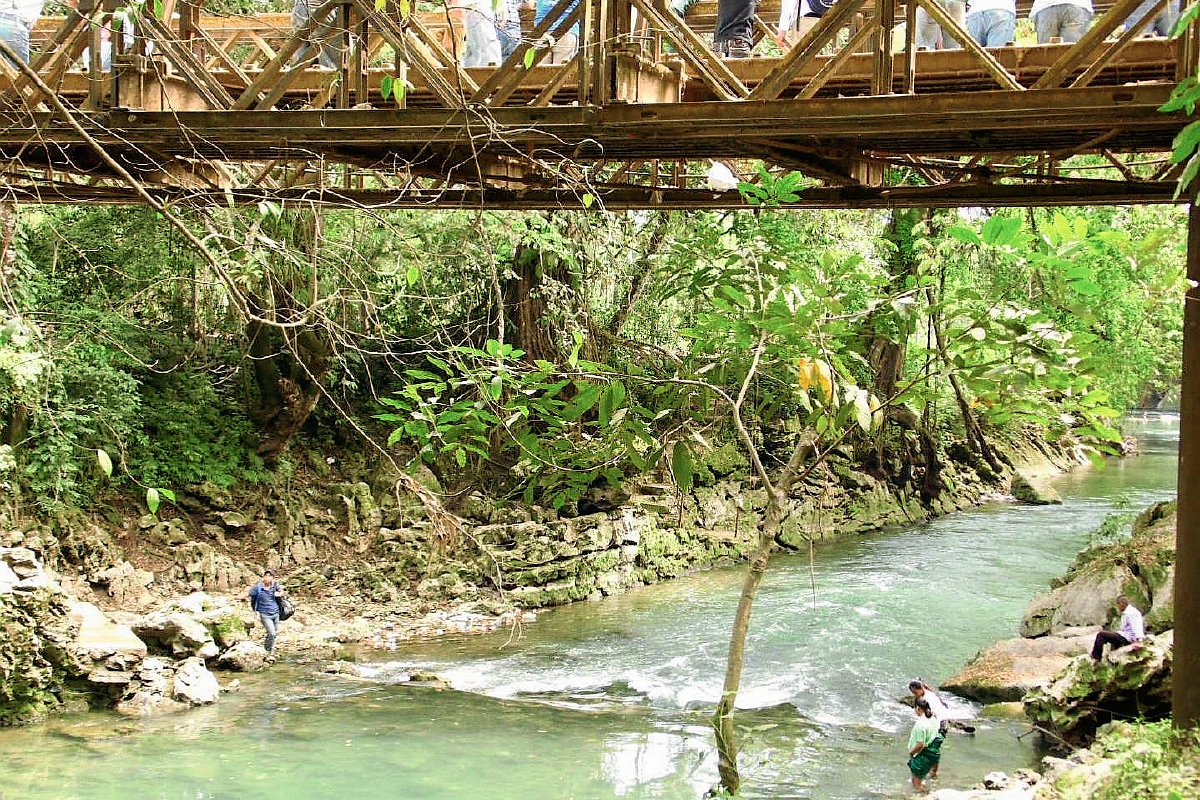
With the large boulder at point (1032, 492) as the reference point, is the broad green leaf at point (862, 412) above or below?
above

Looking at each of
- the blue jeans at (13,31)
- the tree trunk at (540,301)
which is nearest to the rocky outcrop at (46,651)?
the blue jeans at (13,31)

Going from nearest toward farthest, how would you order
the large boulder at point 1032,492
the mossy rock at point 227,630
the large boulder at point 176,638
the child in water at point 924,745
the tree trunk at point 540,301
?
the child in water at point 924,745 < the large boulder at point 176,638 < the mossy rock at point 227,630 < the tree trunk at point 540,301 < the large boulder at point 1032,492

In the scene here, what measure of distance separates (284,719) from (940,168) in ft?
28.0

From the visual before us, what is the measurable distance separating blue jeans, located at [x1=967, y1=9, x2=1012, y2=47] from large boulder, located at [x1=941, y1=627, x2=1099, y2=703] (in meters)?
7.05

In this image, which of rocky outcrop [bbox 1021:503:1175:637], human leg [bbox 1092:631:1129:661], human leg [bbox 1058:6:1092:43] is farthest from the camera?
rocky outcrop [bbox 1021:503:1175:637]

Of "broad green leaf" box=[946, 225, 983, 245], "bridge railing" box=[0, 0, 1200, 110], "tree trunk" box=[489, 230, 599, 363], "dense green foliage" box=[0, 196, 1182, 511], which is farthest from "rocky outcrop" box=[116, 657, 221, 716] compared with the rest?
"broad green leaf" box=[946, 225, 983, 245]

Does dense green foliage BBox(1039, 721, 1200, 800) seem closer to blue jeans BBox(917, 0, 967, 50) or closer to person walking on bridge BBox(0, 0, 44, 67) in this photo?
blue jeans BBox(917, 0, 967, 50)

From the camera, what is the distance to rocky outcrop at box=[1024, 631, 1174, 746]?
10117 millimetres

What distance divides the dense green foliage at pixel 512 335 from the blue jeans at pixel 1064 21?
62.2 inches

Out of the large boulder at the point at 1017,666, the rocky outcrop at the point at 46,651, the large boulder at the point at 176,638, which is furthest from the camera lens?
the large boulder at the point at 176,638

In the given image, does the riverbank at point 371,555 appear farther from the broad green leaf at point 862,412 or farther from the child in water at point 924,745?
the broad green leaf at point 862,412

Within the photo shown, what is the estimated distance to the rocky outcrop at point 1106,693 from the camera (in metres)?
10.1

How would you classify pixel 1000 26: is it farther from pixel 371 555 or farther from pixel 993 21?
pixel 371 555

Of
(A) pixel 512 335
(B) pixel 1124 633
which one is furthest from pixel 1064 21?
(A) pixel 512 335
